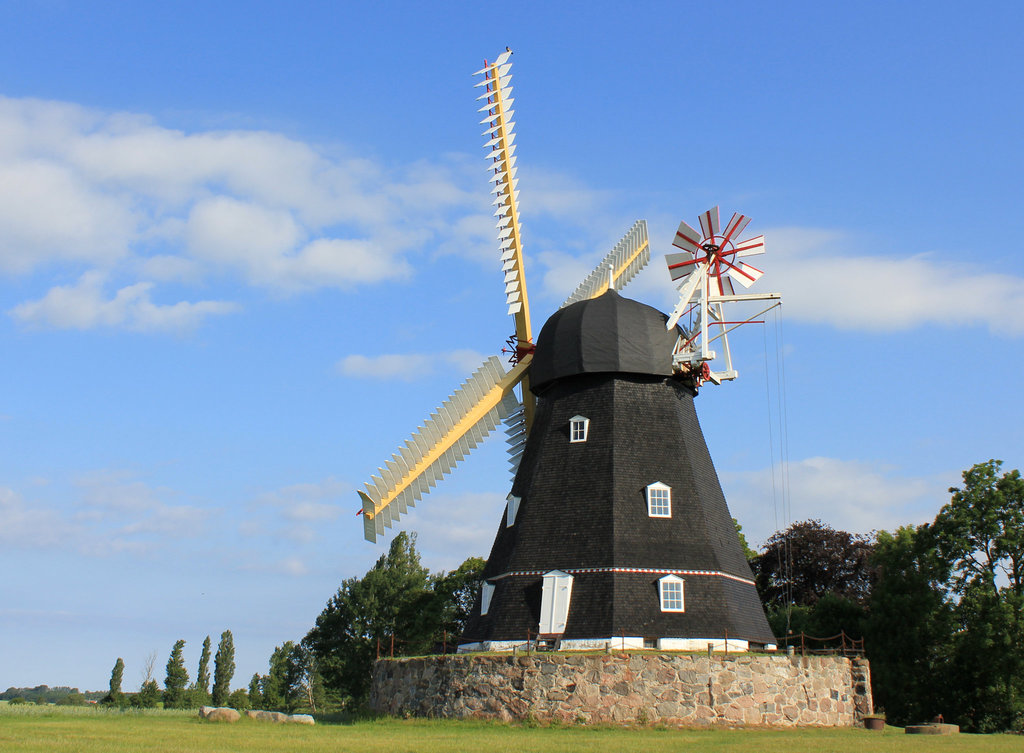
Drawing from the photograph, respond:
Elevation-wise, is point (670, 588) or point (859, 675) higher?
point (670, 588)

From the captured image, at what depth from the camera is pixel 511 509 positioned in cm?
2947

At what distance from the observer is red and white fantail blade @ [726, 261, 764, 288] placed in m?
31.7

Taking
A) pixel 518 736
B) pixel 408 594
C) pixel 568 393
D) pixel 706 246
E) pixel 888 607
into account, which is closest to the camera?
pixel 518 736

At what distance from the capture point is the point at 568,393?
1166 inches

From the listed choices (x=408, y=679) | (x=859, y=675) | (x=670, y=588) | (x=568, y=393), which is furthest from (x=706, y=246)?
(x=408, y=679)

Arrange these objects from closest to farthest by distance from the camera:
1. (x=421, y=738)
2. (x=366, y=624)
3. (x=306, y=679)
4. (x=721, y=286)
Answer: (x=421, y=738) → (x=721, y=286) → (x=366, y=624) → (x=306, y=679)

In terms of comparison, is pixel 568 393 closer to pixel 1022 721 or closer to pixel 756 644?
pixel 756 644

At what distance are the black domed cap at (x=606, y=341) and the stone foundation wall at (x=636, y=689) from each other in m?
8.82

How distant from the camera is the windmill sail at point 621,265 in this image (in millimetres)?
33531

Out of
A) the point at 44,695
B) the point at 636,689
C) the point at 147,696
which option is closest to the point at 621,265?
the point at 636,689

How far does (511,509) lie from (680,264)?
985 cm

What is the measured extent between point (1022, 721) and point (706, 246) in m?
19.1

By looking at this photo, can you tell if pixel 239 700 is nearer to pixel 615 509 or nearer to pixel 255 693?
pixel 255 693

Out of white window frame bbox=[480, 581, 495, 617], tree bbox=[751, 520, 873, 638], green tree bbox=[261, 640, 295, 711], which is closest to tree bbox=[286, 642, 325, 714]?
green tree bbox=[261, 640, 295, 711]
